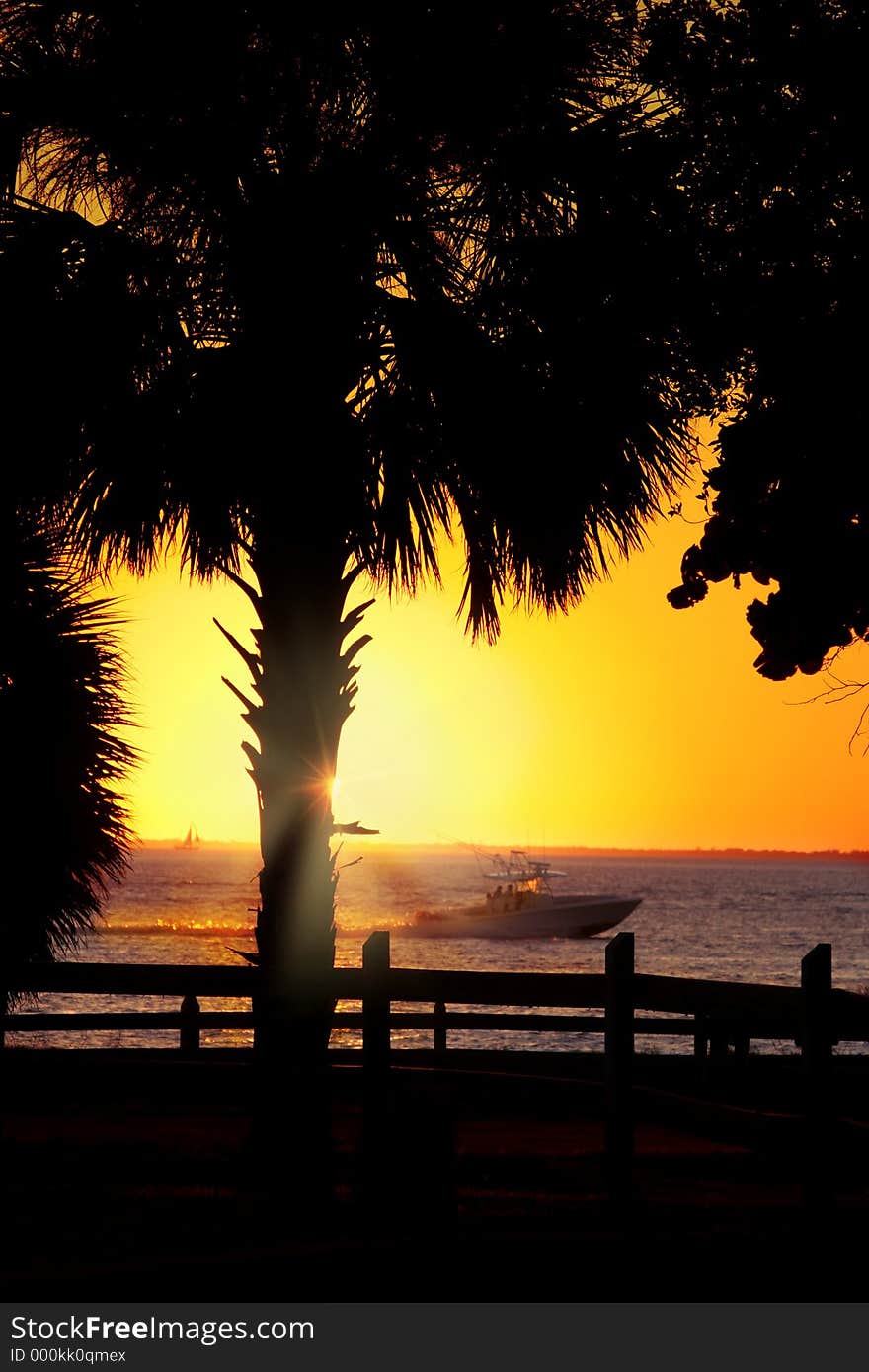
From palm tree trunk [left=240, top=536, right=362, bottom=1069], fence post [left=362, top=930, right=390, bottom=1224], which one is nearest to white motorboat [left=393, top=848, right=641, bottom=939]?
palm tree trunk [left=240, top=536, right=362, bottom=1069]

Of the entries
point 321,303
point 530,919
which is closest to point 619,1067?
point 321,303

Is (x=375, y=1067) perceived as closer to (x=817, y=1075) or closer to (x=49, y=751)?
(x=817, y=1075)

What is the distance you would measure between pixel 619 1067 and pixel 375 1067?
1.25 metres

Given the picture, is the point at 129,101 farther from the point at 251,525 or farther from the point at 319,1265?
the point at 319,1265

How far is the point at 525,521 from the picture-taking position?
→ 33.3ft

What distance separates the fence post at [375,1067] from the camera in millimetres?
7518

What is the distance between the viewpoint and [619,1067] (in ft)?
24.5

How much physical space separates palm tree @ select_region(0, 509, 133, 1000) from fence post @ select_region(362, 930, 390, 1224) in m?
6.73

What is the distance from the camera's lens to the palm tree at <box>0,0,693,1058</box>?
31.7 ft

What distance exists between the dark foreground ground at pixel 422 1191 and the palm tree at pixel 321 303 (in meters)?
1.41

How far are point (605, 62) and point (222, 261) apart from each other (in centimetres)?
297

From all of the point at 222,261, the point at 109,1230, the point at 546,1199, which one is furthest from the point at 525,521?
the point at 109,1230

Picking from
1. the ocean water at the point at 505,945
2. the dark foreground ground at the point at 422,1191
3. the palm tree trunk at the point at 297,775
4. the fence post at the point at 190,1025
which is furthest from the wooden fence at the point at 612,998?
the ocean water at the point at 505,945

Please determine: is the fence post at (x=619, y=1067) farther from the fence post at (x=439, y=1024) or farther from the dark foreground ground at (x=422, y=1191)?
the fence post at (x=439, y=1024)
